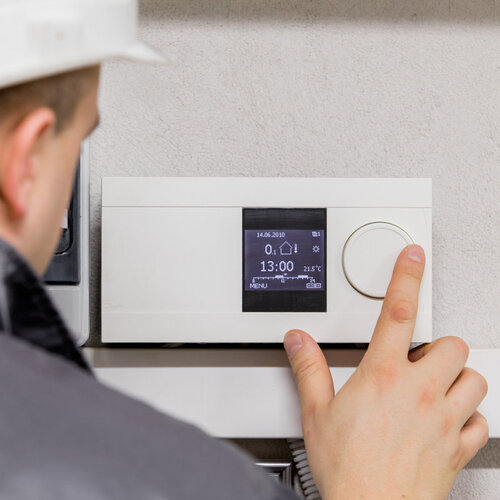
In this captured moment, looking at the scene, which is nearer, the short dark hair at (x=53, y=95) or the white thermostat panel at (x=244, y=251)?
the short dark hair at (x=53, y=95)

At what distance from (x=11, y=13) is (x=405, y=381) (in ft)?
1.35

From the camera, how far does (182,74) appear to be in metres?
0.66

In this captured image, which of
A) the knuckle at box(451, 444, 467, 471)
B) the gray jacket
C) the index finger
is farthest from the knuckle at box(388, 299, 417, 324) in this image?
the gray jacket

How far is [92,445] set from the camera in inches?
10.1

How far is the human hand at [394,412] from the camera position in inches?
19.6

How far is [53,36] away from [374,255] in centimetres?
36

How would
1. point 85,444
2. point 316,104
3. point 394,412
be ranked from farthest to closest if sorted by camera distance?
point 316,104 < point 394,412 < point 85,444

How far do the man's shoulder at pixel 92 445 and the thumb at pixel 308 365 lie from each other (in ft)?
0.88

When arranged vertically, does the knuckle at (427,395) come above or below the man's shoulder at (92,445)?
below

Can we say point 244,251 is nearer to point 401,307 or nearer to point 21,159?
point 401,307

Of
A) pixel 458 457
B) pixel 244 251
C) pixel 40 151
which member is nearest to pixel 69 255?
pixel 244 251

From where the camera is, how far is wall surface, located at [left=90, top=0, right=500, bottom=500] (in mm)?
654

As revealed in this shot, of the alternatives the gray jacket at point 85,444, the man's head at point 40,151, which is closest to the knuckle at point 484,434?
the gray jacket at point 85,444

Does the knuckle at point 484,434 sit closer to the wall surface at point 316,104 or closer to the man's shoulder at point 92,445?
the wall surface at point 316,104
